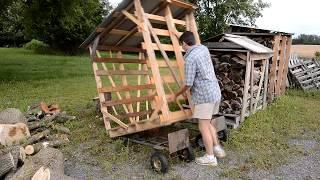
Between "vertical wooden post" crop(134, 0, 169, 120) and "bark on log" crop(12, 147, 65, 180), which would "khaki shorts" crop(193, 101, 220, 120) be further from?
"bark on log" crop(12, 147, 65, 180)

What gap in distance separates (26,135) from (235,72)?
4760 mm

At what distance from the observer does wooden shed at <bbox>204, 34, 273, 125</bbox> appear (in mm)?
8656

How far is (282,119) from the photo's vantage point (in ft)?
31.3

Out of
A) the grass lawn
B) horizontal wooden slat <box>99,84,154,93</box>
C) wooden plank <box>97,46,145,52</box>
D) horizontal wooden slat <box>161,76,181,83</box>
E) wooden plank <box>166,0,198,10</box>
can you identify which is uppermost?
wooden plank <box>166,0,198,10</box>

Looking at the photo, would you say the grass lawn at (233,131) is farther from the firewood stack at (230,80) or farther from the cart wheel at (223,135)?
the firewood stack at (230,80)

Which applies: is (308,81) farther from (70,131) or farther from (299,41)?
(299,41)

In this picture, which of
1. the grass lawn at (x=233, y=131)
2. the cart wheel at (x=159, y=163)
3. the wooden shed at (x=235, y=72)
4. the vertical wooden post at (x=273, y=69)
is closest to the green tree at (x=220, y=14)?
the grass lawn at (x=233, y=131)

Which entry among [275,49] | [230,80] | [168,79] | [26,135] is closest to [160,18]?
[168,79]

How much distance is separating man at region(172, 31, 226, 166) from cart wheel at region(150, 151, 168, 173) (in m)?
0.69

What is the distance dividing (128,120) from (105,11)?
1086 inches

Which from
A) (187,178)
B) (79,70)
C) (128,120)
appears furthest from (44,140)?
(79,70)

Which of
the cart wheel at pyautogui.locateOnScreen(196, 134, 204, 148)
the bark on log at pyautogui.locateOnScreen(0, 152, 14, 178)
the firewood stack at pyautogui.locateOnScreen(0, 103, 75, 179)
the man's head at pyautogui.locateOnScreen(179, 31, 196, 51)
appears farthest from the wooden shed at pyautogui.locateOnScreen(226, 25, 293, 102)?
the bark on log at pyautogui.locateOnScreen(0, 152, 14, 178)

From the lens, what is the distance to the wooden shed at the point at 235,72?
8656 mm

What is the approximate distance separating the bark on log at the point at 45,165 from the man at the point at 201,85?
6.97 ft
